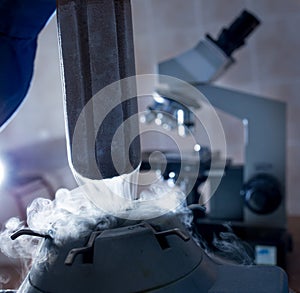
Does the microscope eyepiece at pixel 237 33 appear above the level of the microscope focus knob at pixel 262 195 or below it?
above

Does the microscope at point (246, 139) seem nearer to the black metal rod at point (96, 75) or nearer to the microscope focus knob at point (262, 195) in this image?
the microscope focus knob at point (262, 195)

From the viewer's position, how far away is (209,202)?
1.36 metres

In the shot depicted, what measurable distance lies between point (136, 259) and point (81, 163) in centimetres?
12

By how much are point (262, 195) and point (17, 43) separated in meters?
0.75

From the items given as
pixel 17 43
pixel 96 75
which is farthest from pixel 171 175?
pixel 96 75

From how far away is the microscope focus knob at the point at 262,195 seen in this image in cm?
120

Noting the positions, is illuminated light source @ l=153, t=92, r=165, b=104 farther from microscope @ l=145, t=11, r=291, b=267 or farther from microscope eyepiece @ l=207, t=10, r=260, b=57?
microscope eyepiece @ l=207, t=10, r=260, b=57

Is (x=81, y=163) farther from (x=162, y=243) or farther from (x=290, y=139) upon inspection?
(x=290, y=139)

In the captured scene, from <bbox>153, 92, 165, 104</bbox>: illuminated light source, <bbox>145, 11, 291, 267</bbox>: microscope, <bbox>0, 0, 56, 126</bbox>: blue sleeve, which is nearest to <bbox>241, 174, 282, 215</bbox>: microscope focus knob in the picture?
<bbox>145, 11, 291, 267</bbox>: microscope

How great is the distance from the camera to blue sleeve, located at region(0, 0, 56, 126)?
690mm

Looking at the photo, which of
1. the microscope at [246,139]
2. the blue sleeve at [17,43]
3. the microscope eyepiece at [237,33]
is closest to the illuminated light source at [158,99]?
the microscope at [246,139]

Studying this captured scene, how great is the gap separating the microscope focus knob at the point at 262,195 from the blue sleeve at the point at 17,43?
26.6 inches

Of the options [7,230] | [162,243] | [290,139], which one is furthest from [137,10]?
[162,243]

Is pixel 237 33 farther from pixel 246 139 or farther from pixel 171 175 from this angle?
pixel 171 175
